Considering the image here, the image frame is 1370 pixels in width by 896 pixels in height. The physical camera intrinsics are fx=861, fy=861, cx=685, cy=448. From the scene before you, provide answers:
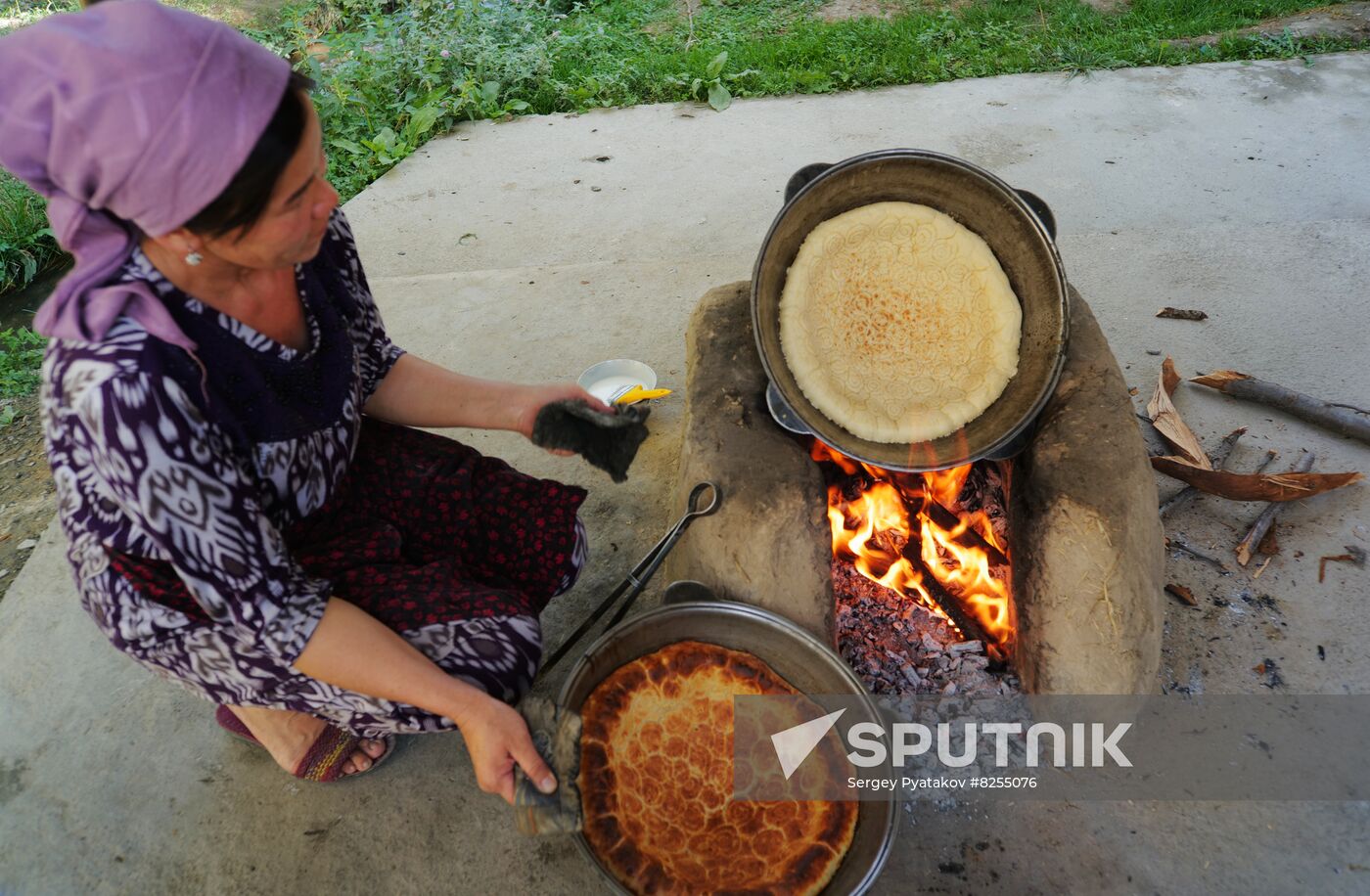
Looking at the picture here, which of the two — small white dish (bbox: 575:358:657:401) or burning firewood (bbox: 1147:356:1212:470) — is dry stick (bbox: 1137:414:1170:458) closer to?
burning firewood (bbox: 1147:356:1212:470)

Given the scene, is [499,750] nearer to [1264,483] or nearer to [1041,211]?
[1041,211]

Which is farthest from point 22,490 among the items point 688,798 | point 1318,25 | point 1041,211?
point 1318,25

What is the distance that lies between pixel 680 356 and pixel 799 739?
1823 mm

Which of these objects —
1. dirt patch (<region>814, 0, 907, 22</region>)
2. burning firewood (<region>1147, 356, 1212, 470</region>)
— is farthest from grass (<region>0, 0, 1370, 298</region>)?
burning firewood (<region>1147, 356, 1212, 470</region>)

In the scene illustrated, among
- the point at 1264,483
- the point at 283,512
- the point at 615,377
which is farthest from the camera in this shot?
the point at 615,377

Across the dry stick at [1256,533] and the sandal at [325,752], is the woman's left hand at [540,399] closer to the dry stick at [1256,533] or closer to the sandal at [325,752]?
the sandal at [325,752]

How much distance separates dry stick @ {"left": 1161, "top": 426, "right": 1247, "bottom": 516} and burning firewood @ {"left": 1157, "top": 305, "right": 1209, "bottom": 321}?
2.16 feet

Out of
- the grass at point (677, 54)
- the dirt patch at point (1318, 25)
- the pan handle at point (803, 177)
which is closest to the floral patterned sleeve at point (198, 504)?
the pan handle at point (803, 177)

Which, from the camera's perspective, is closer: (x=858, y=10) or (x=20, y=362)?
(x=20, y=362)

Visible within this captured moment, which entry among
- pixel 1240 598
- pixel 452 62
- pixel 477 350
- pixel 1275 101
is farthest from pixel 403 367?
pixel 1275 101

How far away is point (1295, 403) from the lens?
2740 millimetres

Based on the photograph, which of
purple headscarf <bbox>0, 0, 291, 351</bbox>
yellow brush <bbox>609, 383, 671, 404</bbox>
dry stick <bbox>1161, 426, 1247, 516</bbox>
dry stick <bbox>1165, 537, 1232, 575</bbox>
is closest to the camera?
purple headscarf <bbox>0, 0, 291, 351</bbox>

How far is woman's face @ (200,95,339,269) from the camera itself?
136cm

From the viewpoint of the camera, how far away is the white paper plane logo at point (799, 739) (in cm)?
174
